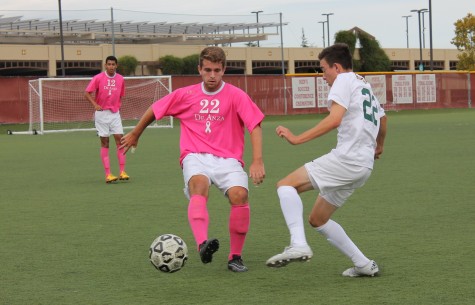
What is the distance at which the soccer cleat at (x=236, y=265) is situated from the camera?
7.19 m

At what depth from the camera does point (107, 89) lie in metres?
15.9

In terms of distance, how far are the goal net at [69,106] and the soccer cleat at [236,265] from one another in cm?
2947

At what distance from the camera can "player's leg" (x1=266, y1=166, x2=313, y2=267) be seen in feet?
21.1

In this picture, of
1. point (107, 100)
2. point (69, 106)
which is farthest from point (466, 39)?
point (107, 100)

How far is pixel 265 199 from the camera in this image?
39.7 feet

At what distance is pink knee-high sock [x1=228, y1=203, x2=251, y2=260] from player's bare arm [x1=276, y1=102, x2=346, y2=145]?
93 cm

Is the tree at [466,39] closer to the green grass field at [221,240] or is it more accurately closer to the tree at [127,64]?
the tree at [127,64]

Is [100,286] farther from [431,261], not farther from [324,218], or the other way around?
[431,261]

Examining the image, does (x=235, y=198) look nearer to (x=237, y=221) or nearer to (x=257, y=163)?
(x=237, y=221)

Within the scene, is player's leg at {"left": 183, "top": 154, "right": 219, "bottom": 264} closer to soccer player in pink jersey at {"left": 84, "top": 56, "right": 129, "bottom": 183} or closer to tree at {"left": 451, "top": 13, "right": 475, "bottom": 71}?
soccer player in pink jersey at {"left": 84, "top": 56, "right": 129, "bottom": 183}

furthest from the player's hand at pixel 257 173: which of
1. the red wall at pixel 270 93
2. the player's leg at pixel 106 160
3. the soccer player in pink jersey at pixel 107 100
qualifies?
the red wall at pixel 270 93

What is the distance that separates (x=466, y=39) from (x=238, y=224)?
2573 inches

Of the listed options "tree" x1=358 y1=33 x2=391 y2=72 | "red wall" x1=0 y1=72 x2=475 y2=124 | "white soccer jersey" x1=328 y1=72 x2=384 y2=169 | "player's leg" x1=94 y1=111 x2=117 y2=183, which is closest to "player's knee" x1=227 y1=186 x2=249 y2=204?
"white soccer jersey" x1=328 y1=72 x2=384 y2=169

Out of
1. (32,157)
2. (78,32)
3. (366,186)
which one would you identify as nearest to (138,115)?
(32,157)
